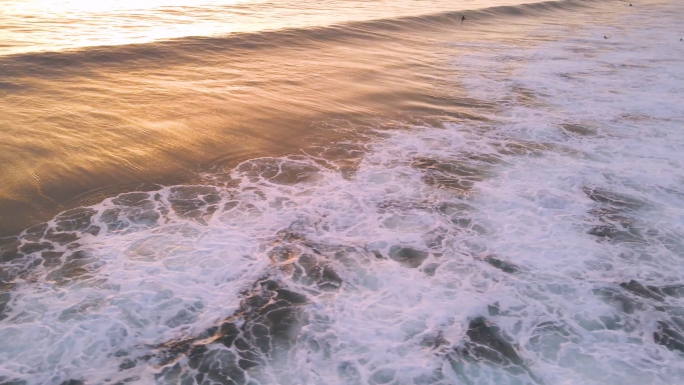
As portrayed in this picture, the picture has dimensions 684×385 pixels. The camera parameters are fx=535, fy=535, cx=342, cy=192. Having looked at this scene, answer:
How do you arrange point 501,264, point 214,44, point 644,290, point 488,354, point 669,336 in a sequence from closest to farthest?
1. point 488,354
2. point 669,336
3. point 644,290
4. point 501,264
5. point 214,44

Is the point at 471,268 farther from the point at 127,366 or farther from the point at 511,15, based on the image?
the point at 511,15

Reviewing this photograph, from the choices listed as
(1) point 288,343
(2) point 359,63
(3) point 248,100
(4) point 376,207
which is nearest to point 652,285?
(4) point 376,207

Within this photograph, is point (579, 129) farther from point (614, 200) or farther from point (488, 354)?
point (488, 354)

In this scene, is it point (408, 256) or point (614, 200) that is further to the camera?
point (614, 200)

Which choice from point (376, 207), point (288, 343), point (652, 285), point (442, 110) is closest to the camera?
point (288, 343)

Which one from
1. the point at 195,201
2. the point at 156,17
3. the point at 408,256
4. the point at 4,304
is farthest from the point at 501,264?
the point at 156,17

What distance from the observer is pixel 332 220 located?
297 inches

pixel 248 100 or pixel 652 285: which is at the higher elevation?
pixel 248 100

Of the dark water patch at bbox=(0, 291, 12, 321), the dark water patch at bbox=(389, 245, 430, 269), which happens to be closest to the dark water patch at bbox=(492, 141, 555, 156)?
the dark water patch at bbox=(389, 245, 430, 269)

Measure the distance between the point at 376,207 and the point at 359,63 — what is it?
8299mm

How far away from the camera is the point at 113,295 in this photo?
590 cm

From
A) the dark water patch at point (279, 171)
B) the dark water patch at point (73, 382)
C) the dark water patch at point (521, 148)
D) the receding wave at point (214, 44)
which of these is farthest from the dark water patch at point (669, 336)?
the receding wave at point (214, 44)

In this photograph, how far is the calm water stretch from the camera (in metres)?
5.31

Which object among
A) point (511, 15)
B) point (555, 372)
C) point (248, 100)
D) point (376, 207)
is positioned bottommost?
point (555, 372)
